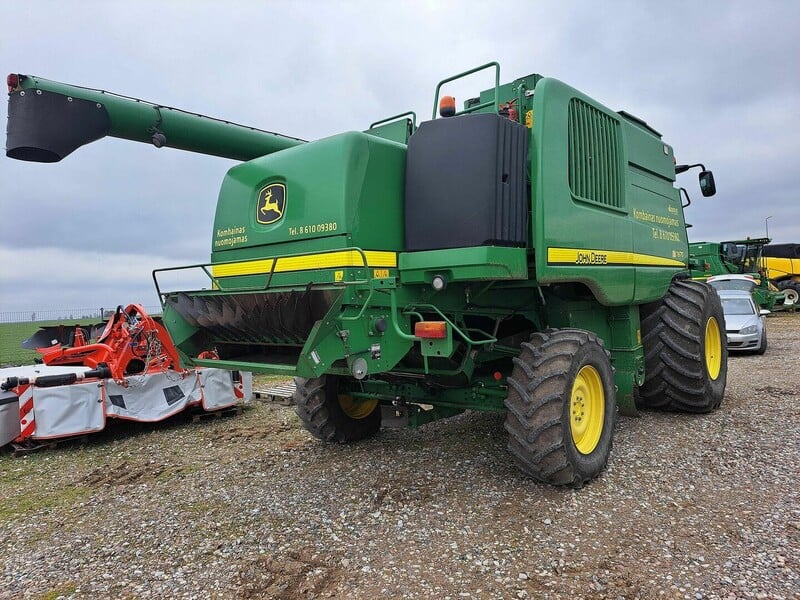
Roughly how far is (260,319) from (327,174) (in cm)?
118

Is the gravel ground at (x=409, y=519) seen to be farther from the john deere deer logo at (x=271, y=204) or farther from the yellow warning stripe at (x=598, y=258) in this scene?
the john deere deer logo at (x=271, y=204)

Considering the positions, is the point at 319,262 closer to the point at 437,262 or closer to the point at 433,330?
the point at 437,262

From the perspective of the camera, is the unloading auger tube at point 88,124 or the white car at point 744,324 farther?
the white car at point 744,324

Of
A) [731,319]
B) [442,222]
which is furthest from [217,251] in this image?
[731,319]

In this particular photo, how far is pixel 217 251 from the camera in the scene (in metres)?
4.82

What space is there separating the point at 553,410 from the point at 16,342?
1653cm

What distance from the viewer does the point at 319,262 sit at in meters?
3.99

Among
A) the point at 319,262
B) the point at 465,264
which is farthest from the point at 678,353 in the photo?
the point at 319,262

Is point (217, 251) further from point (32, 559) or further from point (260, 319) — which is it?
point (32, 559)

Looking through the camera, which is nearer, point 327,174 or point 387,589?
point 387,589

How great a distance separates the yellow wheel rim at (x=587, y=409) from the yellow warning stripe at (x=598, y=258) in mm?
876

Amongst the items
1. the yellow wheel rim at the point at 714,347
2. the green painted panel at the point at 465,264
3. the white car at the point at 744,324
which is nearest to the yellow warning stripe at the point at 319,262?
the green painted panel at the point at 465,264

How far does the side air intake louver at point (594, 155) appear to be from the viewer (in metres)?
4.50

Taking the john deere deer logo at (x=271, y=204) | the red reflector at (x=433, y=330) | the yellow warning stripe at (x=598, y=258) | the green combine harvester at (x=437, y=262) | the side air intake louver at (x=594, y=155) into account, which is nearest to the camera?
the red reflector at (x=433, y=330)
